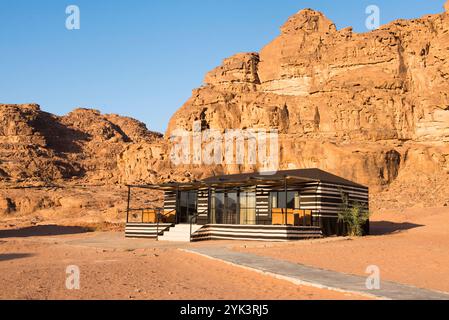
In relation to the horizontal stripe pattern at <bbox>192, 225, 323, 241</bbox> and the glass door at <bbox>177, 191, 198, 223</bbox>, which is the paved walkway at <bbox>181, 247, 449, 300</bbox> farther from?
the glass door at <bbox>177, 191, 198, 223</bbox>

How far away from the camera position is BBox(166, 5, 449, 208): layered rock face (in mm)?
58250

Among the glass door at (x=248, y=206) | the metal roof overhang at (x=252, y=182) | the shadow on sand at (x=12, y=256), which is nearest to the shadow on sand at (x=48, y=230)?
the metal roof overhang at (x=252, y=182)

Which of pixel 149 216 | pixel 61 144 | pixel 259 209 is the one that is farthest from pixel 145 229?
pixel 61 144

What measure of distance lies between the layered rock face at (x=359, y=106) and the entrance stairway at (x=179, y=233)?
3655 centimetres

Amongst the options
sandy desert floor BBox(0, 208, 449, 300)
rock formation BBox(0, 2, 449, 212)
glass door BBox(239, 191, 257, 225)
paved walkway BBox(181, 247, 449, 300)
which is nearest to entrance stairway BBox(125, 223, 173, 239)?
glass door BBox(239, 191, 257, 225)

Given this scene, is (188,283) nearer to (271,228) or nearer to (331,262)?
(331,262)

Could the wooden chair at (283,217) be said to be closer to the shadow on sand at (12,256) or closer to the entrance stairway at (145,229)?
the entrance stairway at (145,229)

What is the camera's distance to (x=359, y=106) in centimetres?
6575

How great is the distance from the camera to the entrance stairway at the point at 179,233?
23.2m

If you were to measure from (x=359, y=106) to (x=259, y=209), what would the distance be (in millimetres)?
45734

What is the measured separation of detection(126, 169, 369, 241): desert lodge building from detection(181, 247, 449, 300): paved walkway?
7.91 m

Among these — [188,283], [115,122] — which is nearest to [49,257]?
[188,283]

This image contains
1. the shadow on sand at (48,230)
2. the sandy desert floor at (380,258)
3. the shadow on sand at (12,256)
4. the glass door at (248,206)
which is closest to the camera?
the sandy desert floor at (380,258)
